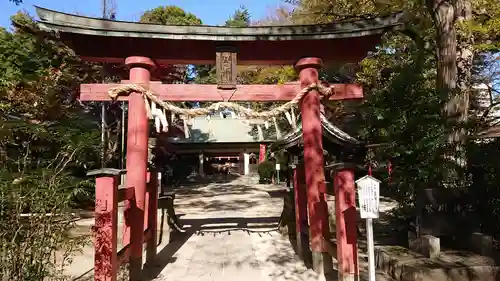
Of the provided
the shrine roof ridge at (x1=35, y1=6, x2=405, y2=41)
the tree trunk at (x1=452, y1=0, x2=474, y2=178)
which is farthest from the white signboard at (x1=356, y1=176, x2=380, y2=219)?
the shrine roof ridge at (x1=35, y1=6, x2=405, y2=41)

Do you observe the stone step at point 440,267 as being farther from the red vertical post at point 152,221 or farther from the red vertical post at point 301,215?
the red vertical post at point 152,221

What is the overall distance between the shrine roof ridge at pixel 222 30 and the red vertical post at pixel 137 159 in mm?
526

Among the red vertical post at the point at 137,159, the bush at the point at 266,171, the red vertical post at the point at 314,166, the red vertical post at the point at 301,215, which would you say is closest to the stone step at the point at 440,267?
the red vertical post at the point at 314,166

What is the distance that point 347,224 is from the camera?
4535 millimetres

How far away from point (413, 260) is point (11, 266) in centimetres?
459

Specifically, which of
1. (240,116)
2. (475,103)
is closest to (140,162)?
(240,116)

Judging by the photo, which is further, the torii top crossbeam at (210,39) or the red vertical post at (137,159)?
the torii top crossbeam at (210,39)

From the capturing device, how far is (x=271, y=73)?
2000cm

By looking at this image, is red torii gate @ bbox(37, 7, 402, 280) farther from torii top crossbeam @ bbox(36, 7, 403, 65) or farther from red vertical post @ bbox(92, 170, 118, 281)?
red vertical post @ bbox(92, 170, 118, 281)

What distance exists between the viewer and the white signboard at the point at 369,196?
364 cm

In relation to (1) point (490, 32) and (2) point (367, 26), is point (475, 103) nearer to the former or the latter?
(1) point (490, 32)

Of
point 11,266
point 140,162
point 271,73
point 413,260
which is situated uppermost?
point 271,73

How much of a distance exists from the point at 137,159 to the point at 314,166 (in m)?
2.74

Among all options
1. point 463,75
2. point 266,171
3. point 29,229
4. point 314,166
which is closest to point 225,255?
point 314,166
